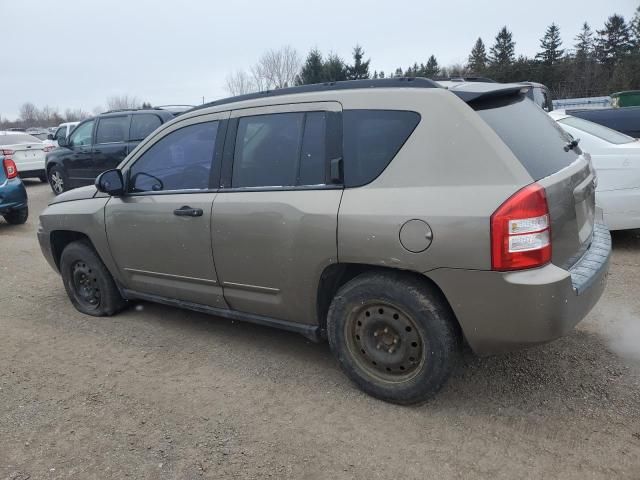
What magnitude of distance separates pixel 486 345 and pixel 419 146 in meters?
1.11

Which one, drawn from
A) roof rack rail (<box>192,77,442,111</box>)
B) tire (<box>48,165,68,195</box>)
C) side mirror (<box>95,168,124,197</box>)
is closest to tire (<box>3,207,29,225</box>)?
tire (<box>48,165,68,195</box>)

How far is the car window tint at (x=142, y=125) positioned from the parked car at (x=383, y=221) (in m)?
6.66

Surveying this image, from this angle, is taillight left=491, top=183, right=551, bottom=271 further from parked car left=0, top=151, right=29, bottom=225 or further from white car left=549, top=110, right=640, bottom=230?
parked car left=0, top=151, right=29, bottom=225

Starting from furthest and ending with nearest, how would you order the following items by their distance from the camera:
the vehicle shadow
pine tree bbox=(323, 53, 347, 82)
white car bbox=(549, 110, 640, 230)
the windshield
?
pine tree bbox=(323, 53, 347, 82)
the windshield
white car bbox=(549, 110, 640, 230)
the vehicle shadow

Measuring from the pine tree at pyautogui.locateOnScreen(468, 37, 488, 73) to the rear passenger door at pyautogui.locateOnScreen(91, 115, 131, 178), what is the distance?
44.8m

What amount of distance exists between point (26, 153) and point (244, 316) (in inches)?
522

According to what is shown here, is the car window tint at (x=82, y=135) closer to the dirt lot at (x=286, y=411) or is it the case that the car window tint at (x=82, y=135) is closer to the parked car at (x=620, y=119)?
the dirt lot at (x=286, y=411)

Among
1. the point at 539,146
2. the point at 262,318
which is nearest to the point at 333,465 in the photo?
the point at 262,318

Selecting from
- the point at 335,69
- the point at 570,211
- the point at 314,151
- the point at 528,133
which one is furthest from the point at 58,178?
the point at 335,69

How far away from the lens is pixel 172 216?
381 centimetres

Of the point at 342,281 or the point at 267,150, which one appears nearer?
the point at 342,281

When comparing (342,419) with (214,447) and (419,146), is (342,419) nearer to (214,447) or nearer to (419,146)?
(214,447)

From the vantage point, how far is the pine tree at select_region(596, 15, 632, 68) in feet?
163

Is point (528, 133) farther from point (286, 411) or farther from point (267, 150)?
point (286, 411)
